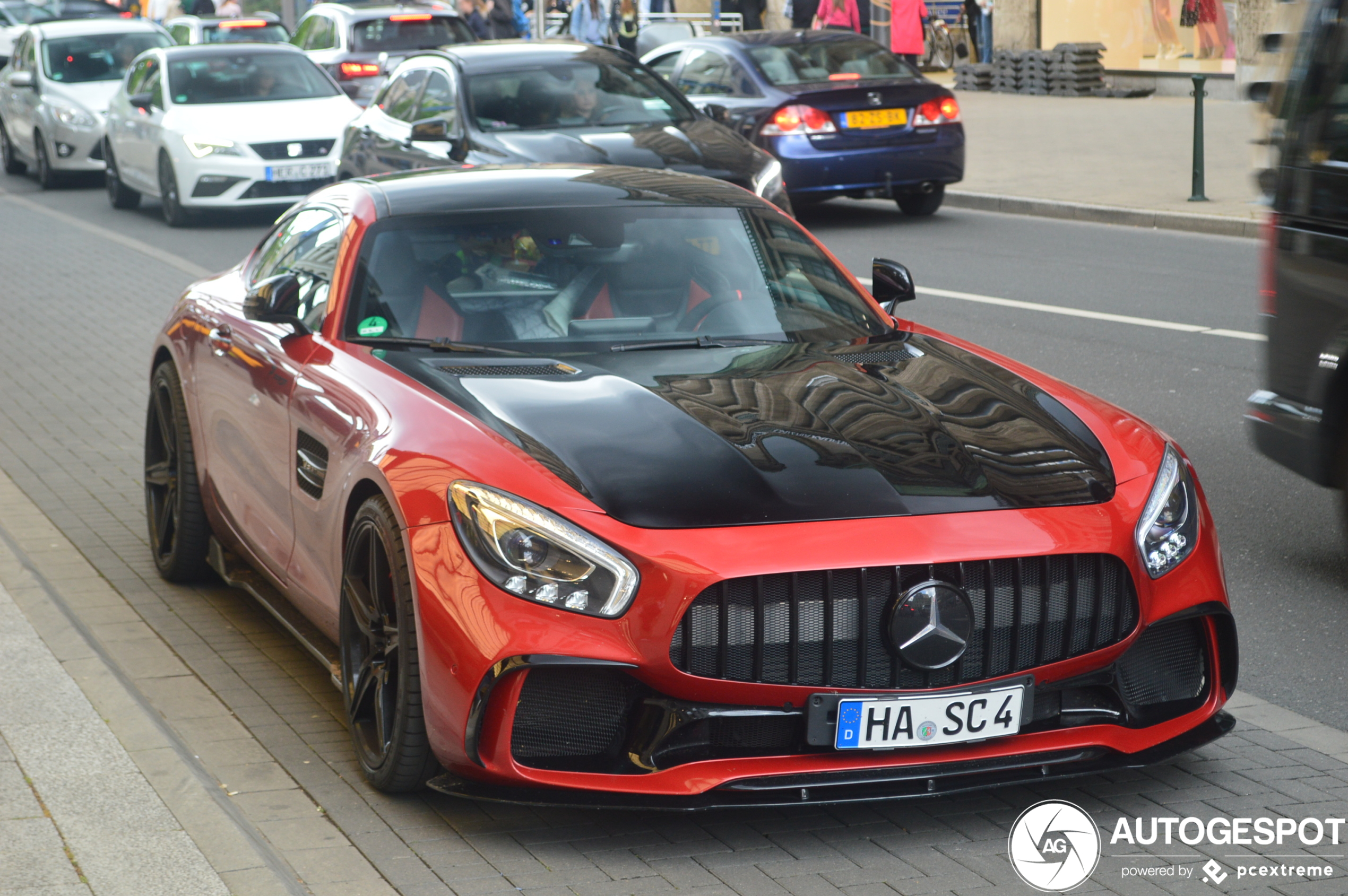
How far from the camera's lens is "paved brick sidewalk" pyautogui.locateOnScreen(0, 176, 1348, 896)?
144 inches

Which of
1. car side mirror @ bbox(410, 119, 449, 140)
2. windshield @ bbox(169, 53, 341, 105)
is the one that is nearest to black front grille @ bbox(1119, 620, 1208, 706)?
car side mirror @ bbox(410, 119, 449, 140)

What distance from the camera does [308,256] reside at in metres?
5.46

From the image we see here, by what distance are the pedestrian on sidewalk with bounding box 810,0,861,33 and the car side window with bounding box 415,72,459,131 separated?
10.5m

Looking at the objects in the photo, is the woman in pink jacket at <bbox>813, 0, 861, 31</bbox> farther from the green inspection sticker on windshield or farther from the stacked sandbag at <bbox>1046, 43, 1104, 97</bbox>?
the green inspection sticker on windshield

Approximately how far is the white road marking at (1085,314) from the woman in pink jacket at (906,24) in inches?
493

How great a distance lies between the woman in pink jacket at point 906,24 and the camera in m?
24.1

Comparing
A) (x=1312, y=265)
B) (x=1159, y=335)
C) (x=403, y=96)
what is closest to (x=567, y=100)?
(x=403, y=96)

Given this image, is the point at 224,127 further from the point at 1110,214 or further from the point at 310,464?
the point at 310,464

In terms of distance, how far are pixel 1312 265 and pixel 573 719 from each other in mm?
3137

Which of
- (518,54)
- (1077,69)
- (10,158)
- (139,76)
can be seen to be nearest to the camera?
(518,54)

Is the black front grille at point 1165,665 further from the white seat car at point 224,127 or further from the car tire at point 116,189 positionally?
the car tire at point 116,189

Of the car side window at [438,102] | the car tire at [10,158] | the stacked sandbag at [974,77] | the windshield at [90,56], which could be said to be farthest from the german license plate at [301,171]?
the stacked sandbag at [974,77]

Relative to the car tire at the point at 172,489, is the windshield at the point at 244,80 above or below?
above

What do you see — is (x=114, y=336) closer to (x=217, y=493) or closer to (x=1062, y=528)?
(x=217, y=493)
